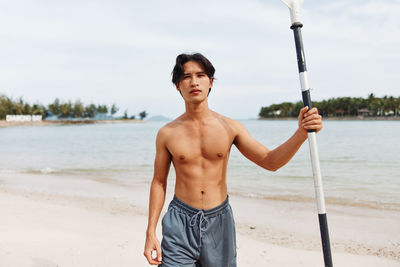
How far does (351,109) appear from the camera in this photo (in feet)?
455

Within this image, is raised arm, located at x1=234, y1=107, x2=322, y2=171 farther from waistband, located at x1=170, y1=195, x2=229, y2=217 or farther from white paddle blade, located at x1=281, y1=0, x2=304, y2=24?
white paddle blade, located at x1=281, y1=0, x2=304, y2=24

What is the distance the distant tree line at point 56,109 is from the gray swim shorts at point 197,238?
127 m

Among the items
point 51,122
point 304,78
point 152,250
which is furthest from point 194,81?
point 51,122

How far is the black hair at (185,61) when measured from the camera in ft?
8.14

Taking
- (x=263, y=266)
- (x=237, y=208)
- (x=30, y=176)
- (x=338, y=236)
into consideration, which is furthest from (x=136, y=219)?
(x=30, y=176)

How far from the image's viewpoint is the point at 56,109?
14138cm

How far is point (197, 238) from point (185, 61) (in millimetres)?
1228

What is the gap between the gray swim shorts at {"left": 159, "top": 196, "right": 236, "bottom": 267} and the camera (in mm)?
2381

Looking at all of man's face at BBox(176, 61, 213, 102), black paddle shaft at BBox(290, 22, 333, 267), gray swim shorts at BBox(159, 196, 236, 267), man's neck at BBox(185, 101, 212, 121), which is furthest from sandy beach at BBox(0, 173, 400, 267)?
man's face at BBox(176, 61, 213, 102)

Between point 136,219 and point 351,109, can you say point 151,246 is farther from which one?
point 351,109

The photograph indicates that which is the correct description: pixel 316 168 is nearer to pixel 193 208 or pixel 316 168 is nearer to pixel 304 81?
pixel 304 81

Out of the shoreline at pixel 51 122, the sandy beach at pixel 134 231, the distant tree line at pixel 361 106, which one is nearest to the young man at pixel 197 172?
the sandy beach at pixel 134 231

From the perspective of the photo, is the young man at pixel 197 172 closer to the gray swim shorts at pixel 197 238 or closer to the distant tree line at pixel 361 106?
the gray swim shorts at pixel 197 238

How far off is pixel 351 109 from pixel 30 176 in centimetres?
14131
